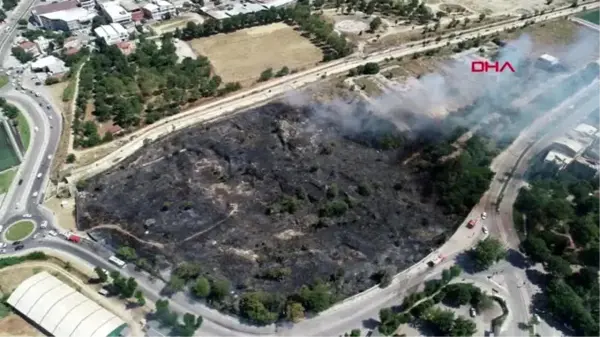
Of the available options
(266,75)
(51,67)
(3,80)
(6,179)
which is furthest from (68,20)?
(6,179)

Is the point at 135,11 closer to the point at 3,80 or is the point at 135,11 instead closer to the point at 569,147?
the point at 3,80

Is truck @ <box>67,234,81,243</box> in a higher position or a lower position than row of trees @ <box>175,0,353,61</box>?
lower

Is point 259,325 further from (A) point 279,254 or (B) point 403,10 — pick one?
(B) point 403,10

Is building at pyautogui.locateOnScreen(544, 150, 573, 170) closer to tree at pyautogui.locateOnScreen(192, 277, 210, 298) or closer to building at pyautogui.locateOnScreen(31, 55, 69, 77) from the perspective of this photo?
tree at pyautogui.locateOnScreen(192, 277, 210, 298)

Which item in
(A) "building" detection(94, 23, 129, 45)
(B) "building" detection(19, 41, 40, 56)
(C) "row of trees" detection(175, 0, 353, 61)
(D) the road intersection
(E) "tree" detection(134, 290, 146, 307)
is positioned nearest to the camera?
(D) the road intersection

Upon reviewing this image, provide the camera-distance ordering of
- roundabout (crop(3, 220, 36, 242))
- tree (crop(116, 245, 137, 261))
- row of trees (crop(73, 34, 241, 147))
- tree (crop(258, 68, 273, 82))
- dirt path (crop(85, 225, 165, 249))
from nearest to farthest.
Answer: tree (crop(116, 245, 137, 261)), dirt path (crop(85, 225, 165, 249)), roundabout (crop(3, 220, 36, 242)), row of trees (crop(73, 34, 241, 147)), tree (crop(258, 68, 273, 82))

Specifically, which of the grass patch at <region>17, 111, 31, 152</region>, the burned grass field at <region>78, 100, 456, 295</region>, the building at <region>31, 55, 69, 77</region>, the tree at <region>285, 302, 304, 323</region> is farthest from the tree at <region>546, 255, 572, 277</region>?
the building at <region>31, 55, 69, 77</region>
